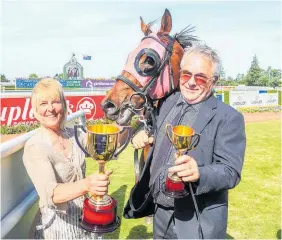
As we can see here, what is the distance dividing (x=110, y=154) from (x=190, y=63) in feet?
2.27

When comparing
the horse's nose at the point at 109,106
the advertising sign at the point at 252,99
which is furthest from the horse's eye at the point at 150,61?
the advertising sign at the point at 252,99

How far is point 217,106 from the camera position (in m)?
1.83

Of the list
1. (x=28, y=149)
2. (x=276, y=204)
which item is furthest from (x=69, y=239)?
(x=276, y=204)

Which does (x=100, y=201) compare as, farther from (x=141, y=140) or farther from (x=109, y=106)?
(x=109, y=106)

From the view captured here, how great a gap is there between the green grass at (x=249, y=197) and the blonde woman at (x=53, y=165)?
191 cm

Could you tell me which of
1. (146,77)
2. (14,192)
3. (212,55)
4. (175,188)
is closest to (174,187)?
(175,188)

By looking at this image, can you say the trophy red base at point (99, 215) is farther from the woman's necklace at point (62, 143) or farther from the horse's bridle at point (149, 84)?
the horse's bridle at point (149, 84)

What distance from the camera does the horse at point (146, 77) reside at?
2.69 metres

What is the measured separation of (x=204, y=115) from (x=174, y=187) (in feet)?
1.47

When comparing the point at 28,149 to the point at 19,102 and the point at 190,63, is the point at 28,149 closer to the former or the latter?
→ the point at 190,63

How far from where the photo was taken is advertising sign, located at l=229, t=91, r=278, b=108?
19578 mm

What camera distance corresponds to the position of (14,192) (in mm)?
2139

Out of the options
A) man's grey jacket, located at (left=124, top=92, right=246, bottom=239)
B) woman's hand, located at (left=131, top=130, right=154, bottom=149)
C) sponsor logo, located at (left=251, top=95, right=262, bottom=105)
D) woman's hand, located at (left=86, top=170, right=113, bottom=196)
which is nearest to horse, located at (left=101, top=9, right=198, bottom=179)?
woman's hand, located at (left=131, top=130, right=154, bottom=149)

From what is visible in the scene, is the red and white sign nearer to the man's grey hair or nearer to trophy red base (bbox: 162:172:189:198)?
the man's grey hair
